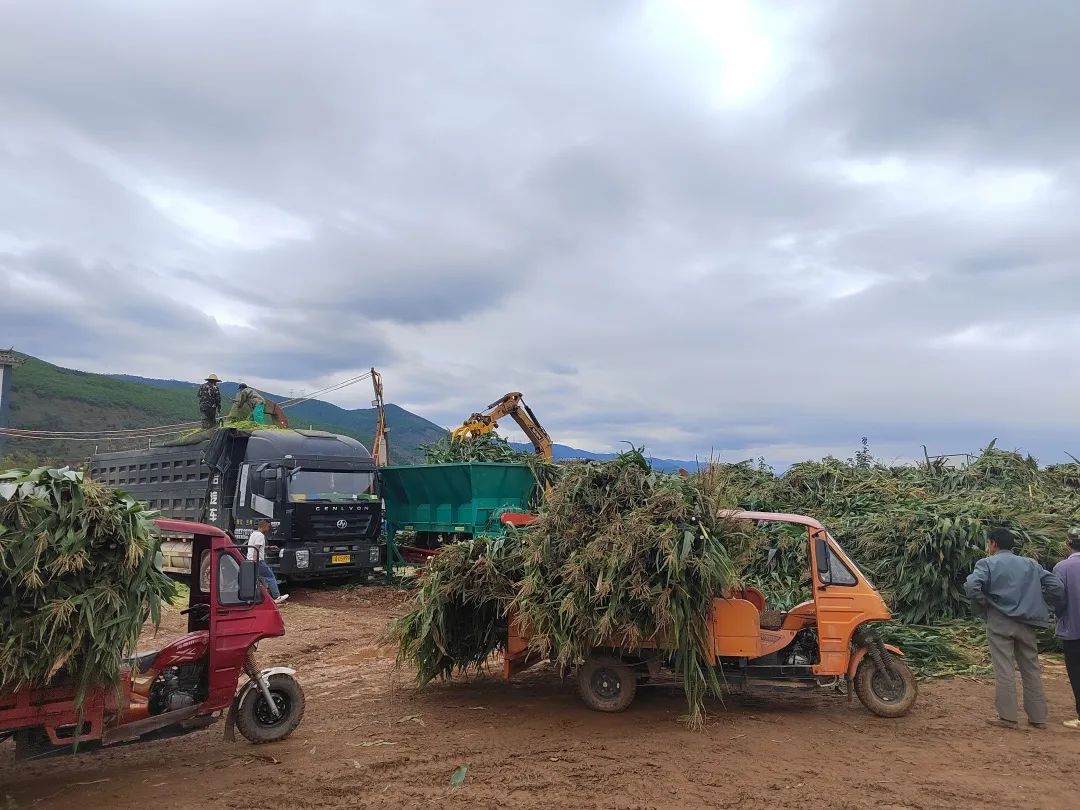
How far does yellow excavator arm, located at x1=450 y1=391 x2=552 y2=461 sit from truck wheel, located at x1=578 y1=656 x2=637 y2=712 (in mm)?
11516

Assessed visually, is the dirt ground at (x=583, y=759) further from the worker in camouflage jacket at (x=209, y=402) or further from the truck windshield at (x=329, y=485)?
the worker in camouflage jacket at (x=209, y=402)

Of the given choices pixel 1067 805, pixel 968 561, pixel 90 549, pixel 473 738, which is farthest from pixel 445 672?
pixel 968 561

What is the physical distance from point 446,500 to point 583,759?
11081mm

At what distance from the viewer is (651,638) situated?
6.55m

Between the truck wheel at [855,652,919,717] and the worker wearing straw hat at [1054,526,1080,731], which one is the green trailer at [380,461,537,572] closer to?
the truck wheel at [855,652,919,717]

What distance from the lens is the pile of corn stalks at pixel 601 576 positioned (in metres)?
6.34

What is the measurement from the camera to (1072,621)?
6.60 m

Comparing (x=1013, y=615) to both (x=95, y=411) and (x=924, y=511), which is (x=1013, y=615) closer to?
(x=924, y=511)

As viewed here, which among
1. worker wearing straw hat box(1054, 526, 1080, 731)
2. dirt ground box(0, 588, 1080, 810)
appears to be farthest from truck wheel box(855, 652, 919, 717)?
worker wearing straw hat box(1054, 526, 1080, 731)

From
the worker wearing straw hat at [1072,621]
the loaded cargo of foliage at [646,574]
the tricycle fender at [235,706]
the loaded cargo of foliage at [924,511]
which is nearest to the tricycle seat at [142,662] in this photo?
the tricycle fender at [235,706]

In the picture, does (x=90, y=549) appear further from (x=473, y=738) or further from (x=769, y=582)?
(x=769, y=582)

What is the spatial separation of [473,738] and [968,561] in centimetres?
794

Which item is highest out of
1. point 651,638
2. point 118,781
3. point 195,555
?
point 195,555

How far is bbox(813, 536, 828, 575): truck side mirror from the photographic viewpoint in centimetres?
682
